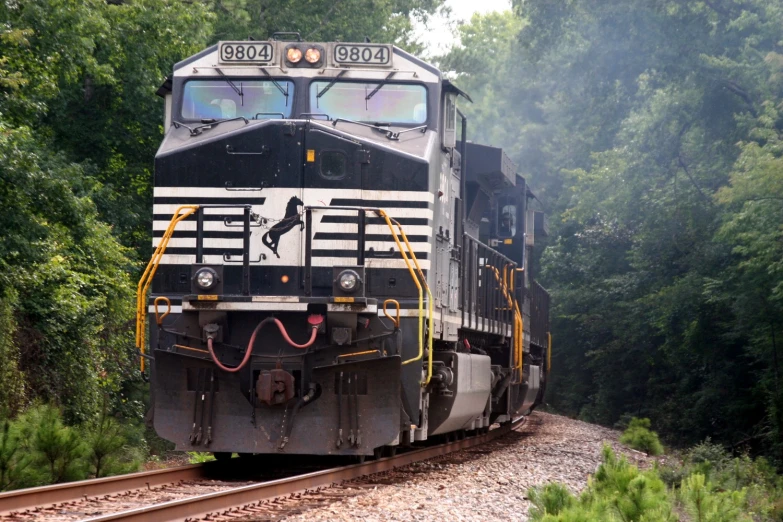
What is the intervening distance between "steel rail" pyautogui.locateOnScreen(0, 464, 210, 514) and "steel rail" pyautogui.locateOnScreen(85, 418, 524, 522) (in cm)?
105

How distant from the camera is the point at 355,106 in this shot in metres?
10.4

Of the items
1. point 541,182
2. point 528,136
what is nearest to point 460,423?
point 541,182

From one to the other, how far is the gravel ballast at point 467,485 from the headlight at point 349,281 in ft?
5.85

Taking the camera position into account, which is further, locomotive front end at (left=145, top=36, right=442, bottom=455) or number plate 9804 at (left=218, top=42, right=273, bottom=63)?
number plate 9804 at (left=218, top=42, right=273, bottom=63)

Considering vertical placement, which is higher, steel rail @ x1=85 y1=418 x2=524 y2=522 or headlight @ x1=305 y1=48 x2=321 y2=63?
headlight @ x1=305 y1=48 x2=321 y2=63

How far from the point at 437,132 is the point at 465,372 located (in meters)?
2.80

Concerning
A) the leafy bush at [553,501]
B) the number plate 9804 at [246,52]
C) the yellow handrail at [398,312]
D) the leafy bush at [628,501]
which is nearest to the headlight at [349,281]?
the yellow handrail at [398,312]

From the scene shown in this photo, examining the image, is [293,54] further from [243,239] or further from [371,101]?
[243,239]

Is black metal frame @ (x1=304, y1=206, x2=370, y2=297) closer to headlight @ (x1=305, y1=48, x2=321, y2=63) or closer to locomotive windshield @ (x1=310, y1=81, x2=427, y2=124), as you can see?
locomotive windshield @ (x1=310, y1=81, x2=427, y2=124)

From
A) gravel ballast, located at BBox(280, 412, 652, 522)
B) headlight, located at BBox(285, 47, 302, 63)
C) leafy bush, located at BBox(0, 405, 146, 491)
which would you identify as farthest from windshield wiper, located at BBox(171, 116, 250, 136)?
gravel ballast, located at BBox(280, 412, 652, 522)

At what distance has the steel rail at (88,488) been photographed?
23.4ft

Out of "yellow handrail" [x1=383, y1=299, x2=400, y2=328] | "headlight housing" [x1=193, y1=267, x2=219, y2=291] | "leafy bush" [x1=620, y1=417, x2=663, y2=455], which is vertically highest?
"headlight housing" [x1=193, y1=267, x2=219, y2=291]

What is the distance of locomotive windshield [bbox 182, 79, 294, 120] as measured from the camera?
33.8 feet

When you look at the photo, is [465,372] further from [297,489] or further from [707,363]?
[707,363]
